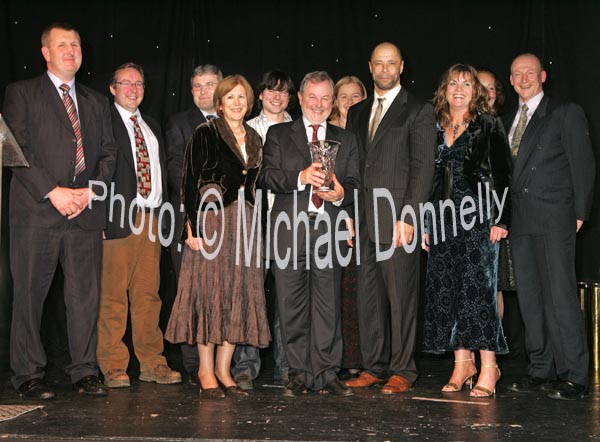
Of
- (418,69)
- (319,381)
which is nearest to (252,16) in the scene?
(418,69)

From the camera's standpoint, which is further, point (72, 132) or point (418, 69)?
point (418, 69)

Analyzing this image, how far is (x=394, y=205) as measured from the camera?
4.68 meters

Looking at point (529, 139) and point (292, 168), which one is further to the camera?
point (529, 139)

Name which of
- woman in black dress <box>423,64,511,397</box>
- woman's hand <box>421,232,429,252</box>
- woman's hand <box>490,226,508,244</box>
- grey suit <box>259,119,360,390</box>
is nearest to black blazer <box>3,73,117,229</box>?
grey suit <box>259,119,360,390</box>

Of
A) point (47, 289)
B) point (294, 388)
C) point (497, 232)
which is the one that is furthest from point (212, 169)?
point (497, 232)

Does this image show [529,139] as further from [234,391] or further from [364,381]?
[234,391]

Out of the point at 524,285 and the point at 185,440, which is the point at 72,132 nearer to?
the point at 185,440

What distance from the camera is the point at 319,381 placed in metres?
4.59

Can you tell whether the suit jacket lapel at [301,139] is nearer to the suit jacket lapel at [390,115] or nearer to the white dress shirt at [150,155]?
the suit jacket lapel at [390,115]

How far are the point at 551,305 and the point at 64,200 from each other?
2.76 metres

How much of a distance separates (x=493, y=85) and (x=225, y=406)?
2.80 m

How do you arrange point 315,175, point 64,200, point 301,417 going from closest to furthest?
point 301,417 < point 315,175 < point 64,200

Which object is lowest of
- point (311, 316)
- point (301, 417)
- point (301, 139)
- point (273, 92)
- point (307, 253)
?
point (301, 417)

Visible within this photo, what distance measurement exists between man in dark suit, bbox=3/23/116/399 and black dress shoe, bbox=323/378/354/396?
1.25 m
